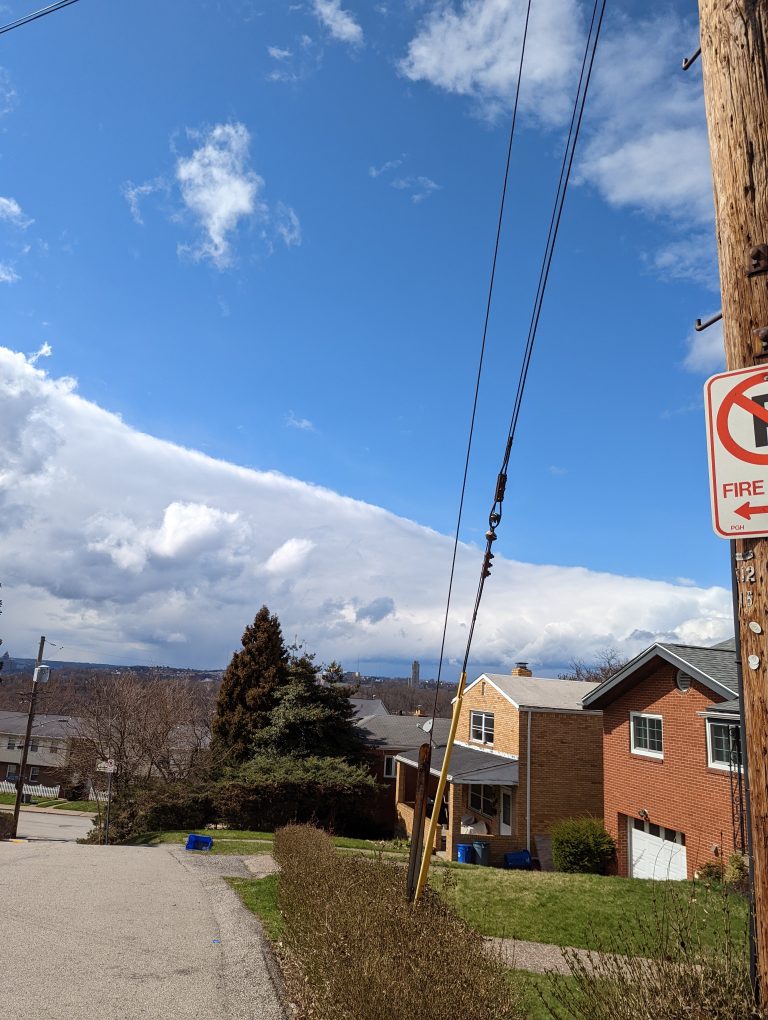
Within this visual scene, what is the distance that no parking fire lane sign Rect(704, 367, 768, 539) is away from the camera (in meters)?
2.61

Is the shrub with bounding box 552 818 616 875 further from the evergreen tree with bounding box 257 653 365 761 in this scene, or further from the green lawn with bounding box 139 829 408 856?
the evergreen tree with bounding box 257 653 365 761

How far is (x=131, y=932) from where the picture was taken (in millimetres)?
9531

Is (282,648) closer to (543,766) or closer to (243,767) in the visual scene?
(243,767)

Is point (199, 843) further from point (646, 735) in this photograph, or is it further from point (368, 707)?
point (368, 707)

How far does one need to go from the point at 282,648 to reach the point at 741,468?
32.6 metres

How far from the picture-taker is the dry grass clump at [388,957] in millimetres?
4332

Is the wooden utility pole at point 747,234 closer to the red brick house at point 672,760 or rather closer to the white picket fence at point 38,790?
the red brick house at point 672,760

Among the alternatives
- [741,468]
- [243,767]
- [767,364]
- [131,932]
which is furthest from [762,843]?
[243,767]

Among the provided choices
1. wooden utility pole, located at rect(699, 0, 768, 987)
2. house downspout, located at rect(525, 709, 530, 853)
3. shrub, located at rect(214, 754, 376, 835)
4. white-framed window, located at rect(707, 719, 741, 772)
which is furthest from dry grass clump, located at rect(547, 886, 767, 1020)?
shrub, located at rect(214, 754, 376, 835)

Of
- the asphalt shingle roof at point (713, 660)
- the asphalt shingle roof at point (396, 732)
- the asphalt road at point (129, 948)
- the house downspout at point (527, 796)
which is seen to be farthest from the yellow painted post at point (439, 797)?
the asphalt shingle roof at point (396, 732)

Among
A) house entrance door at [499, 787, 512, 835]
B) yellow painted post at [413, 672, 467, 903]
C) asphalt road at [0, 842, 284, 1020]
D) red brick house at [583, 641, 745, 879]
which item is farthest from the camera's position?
house entrance door at [499, 787, 512, 835]

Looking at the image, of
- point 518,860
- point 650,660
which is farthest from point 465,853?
point 650,660

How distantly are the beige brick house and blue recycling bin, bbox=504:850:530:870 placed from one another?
78 centimetres

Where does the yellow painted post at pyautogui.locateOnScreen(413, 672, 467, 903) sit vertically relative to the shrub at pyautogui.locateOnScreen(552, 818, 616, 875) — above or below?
above
